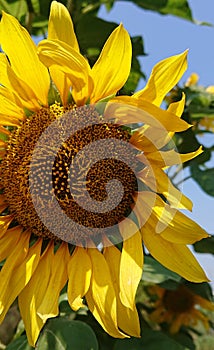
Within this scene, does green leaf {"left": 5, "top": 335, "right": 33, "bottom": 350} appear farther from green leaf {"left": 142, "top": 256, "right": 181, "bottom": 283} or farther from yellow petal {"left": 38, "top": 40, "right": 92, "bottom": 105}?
yellow petal {"left": 38, "top": 40, "right": 92, "bottom": 105}

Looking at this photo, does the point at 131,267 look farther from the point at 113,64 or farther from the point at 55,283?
the point at 113,64

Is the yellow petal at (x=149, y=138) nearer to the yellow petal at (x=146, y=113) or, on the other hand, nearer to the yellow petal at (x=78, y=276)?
the yellow petal at (x=146, y=113)

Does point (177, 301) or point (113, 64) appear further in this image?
point (177, 301)

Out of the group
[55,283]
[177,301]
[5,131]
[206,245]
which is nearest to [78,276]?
[55,283]

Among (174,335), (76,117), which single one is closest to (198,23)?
(76,117)

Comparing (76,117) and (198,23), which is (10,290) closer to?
(76,117)

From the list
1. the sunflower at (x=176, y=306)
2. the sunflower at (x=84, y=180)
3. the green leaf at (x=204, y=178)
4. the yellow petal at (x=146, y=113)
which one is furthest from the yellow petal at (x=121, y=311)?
the sunflower at (x=176, y=306)
